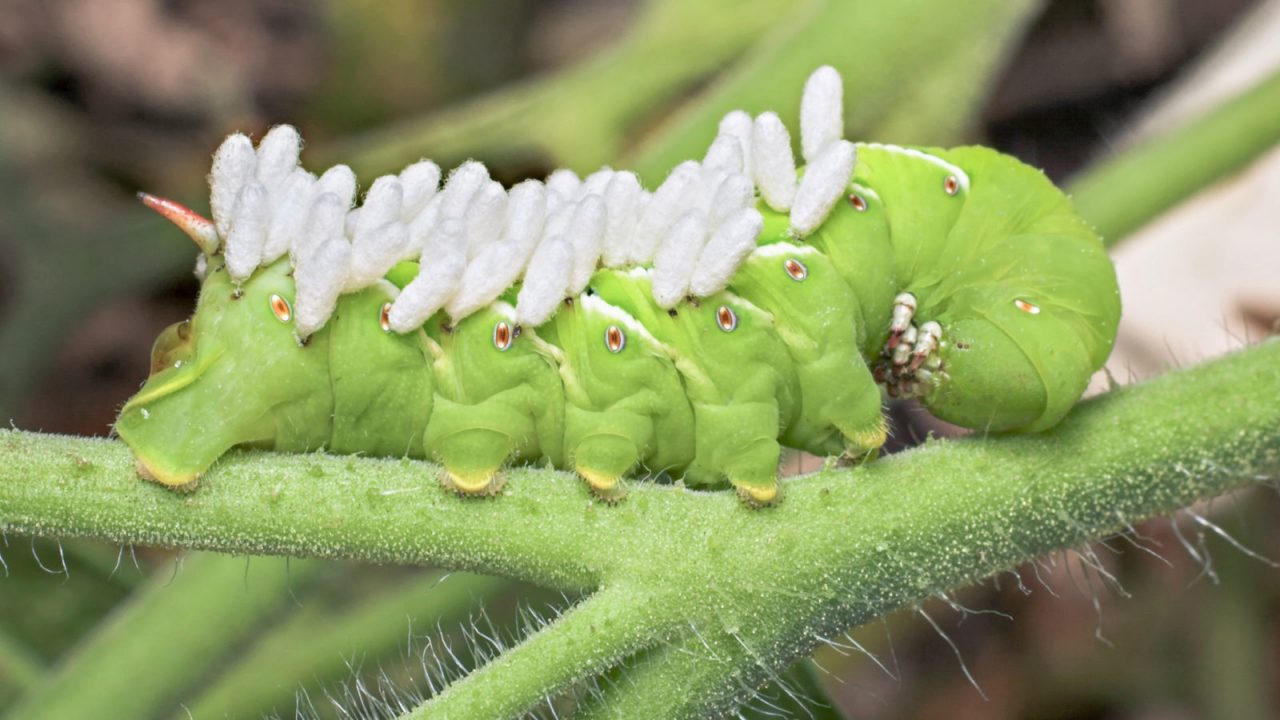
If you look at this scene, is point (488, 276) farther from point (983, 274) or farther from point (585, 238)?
point (983, 274)

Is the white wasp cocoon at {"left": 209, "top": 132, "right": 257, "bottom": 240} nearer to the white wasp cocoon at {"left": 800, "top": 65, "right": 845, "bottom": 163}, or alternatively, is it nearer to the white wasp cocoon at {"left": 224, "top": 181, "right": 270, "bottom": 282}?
the white wasp cocoon at {"left": 224, "top": 181, "right": 270, "bottom": 282}

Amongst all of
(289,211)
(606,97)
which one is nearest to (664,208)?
(289,211)

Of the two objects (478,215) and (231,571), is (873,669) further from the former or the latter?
(478,215)

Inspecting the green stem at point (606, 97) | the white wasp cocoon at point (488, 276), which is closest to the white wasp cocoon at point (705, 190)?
the white wasp cocoon at point (488, 276)

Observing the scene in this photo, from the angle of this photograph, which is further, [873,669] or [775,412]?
[873,669]

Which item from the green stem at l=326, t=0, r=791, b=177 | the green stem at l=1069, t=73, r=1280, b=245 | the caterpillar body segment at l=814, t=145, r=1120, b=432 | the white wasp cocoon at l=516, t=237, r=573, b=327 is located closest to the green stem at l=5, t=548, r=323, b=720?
the white wasp cocoon at l=516, t=237, r=573, b=327

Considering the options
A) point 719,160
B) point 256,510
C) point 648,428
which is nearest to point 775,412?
point 648,428

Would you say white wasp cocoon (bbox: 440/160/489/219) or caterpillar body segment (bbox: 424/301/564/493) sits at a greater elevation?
white wasp cocoon (bbox: 440/160/489/219)
